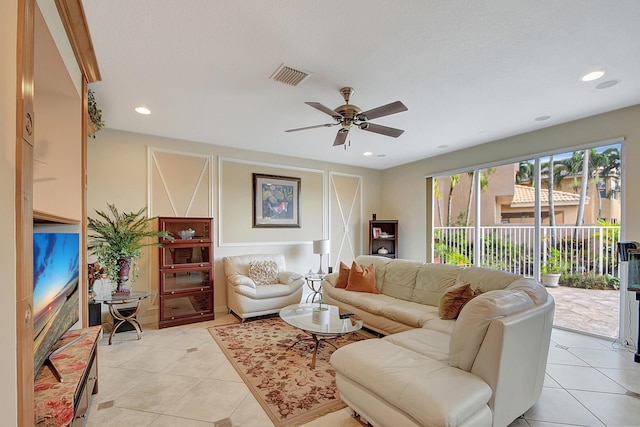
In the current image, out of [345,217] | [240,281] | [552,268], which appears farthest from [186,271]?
[552,268]

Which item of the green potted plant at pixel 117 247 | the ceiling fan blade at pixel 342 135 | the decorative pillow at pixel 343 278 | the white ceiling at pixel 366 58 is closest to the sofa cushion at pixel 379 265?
the decorative pillow at pixel 343 278

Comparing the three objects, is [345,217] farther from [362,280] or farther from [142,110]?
[142,110]

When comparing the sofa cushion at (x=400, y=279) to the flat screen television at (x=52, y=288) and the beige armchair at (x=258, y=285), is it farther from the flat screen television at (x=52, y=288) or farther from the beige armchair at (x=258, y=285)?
the flat screen television at (x=52, y=288)

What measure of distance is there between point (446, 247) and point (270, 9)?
5.27 m

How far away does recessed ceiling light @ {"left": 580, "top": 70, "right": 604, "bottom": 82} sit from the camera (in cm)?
259

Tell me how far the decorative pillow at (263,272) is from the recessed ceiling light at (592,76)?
4.38m

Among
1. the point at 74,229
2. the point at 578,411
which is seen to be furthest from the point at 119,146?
the point at 578,411

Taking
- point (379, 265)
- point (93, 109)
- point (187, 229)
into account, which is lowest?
point (379, 265)

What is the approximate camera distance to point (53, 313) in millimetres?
1608

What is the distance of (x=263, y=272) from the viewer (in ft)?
15.7

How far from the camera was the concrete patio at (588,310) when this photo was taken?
12.7ft

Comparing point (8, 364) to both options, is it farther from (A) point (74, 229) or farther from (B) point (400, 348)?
(B) point (400, 348)

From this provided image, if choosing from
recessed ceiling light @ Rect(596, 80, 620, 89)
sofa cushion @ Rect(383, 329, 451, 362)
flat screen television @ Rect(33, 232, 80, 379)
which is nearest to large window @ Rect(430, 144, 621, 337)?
recessed ceiling light @ Rect(596, 80, 620, 89)

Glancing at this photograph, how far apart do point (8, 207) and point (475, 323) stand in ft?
7.36
